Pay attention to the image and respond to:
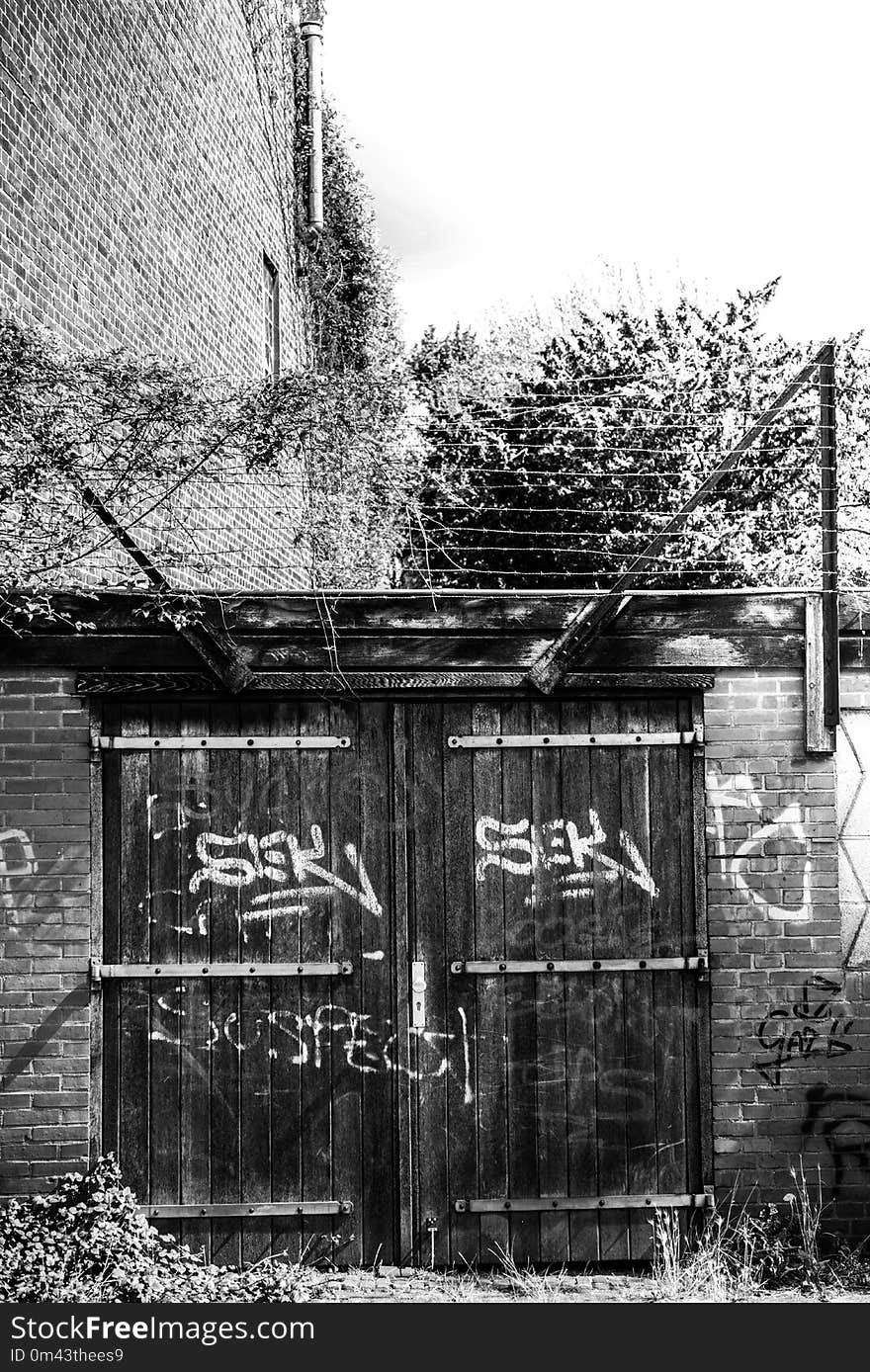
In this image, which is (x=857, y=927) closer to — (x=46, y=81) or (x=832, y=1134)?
(x=832, y=1134)

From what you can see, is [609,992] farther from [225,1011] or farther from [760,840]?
[225,1011]

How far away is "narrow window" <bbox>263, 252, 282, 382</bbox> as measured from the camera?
12.9 m

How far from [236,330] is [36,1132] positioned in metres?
7.84

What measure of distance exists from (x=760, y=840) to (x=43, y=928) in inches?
139

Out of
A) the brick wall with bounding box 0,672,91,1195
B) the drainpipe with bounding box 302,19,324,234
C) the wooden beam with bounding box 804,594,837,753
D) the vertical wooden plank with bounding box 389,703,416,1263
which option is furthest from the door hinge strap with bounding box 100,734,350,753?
the drainpipe with bounding box 302,19,324,234

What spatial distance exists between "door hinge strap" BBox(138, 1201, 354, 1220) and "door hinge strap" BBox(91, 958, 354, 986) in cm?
106

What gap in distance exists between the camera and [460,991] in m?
6.11

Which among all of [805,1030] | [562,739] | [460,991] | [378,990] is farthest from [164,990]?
[805,1030]

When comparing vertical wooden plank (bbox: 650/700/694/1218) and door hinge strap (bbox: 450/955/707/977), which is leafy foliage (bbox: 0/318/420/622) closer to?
vertical wooden plank (bbox: 650/700/694/1218)

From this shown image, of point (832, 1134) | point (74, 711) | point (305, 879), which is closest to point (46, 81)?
point (74, 711)

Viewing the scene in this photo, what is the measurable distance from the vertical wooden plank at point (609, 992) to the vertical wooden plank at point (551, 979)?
0.17 metres

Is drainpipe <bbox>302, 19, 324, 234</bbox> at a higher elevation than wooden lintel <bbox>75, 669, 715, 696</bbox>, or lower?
higher

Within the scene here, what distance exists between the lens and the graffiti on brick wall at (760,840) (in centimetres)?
616

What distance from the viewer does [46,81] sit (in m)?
7.29
